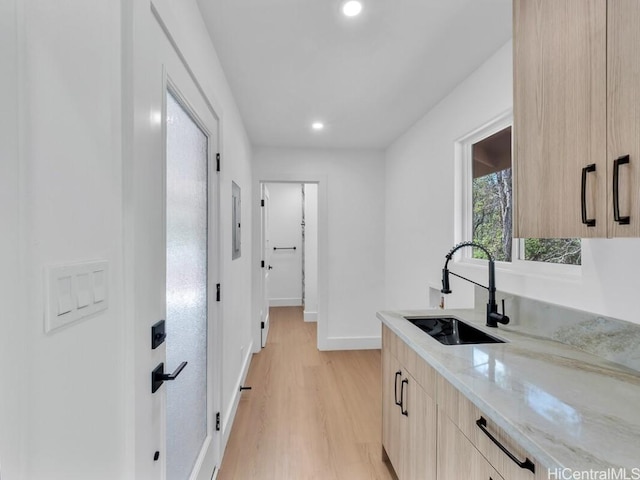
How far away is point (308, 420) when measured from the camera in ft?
7.23

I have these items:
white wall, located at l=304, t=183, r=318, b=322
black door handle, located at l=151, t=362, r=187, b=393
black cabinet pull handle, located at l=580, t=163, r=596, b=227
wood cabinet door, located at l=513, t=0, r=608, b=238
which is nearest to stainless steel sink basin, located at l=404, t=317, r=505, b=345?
wood cabinet door, located at l=513, t=0, r=608, b=238

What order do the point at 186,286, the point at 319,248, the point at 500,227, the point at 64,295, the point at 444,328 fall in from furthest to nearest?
the point at 319,248 < the point at 500,227 < the point at 444,328 < the point at 186,286 < the point at 64,295

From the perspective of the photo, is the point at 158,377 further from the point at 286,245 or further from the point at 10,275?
the point at 286,245

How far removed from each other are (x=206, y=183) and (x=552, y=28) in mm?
1591

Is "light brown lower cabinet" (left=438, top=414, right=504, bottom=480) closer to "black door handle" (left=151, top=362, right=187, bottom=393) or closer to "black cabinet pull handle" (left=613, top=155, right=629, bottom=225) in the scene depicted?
"black cabinet pull handle" (left=613, top=155, right=629, bottom=225)

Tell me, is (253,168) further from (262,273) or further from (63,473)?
(63,473)

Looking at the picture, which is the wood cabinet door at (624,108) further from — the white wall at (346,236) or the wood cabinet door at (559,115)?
the white wall at (346,236)

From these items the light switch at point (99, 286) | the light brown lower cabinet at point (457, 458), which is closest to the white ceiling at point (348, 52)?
the light switch at point (99, 286)

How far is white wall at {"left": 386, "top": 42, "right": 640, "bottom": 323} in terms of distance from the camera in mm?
1172

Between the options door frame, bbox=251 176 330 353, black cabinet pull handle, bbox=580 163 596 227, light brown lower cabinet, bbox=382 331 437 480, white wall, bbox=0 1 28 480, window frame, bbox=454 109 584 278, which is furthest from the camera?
door frame, bbox=251 176 330 353

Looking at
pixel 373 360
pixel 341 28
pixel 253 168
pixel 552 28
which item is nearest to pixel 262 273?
pixel 253 168

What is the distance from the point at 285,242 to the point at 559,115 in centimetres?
514

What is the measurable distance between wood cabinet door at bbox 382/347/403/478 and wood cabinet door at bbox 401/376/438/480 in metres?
0.09

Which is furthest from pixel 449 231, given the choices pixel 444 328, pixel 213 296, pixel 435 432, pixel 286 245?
pixel 286 245
